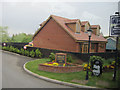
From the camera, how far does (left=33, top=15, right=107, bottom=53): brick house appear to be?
22406mm

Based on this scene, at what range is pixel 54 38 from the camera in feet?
83.0

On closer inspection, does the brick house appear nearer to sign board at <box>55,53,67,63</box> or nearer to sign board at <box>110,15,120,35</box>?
sign board at <box>55,53,67,63</box>

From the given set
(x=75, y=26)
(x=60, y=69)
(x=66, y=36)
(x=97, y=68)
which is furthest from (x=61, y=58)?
(x=75, y=26)

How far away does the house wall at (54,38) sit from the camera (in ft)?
74.1

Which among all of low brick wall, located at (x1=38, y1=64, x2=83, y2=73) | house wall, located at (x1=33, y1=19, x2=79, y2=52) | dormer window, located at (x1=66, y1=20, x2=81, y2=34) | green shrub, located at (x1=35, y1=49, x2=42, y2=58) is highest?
dormer window, located at (x1=66, y1=20, x2=81, y2=34)

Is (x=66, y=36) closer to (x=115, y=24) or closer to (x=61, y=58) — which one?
(x=61, y=58)

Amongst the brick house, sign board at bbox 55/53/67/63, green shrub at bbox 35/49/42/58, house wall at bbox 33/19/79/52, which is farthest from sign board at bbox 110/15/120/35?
green shrub at bbox 35/49/42/58

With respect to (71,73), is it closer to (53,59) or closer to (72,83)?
(72,83)

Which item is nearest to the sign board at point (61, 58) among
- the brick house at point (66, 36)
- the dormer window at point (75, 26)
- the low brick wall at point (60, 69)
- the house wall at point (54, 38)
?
the low brick wall at point (60, 69)

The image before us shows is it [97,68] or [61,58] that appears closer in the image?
[97,68]

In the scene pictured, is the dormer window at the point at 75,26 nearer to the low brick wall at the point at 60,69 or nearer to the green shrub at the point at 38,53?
the green shrub at the point at 38,53

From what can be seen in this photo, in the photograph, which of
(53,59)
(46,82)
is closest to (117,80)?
(46,82)

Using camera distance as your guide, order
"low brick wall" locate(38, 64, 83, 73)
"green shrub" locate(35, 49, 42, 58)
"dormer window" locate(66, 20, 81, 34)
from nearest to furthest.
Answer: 1. "low brick wall" locate(38, 64, 83, 73)
2. "green shrub" locate(35, 49, 42, 58)
3. "dormer window" locate(66, 20, 81, 34)

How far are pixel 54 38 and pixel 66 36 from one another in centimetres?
318
